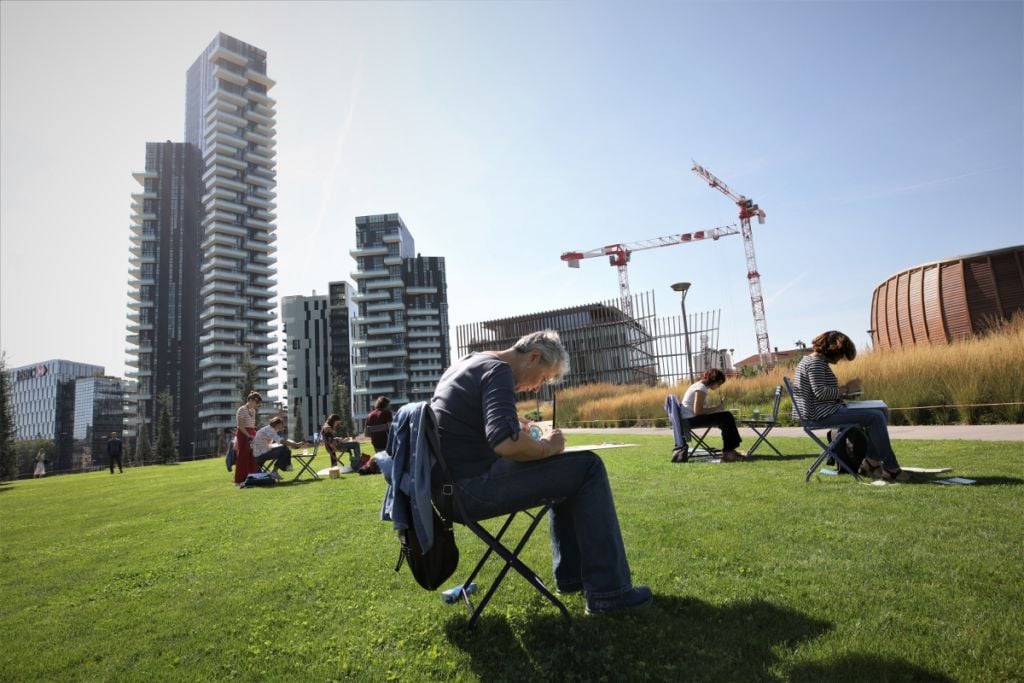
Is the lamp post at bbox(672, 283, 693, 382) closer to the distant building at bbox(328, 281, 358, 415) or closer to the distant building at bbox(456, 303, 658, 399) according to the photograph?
the distant building at bbox(456, 303, 658, 399)

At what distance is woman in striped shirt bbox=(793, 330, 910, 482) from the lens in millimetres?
5051

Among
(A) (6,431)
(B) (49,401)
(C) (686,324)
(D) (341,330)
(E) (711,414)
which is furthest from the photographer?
(B) (49,401)

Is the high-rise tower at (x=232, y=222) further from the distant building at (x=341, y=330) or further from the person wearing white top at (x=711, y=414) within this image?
the person wearing white top at (x=711, y=414)

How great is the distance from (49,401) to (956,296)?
203592 mm

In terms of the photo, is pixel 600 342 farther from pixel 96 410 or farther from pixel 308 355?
pixel 96 410

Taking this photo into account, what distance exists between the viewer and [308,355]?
135 metres

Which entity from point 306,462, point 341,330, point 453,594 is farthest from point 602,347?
point 341,330

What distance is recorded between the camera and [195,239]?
12619cm

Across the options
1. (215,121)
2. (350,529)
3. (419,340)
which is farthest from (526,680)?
(215,121)

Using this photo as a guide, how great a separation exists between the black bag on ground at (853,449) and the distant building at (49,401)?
165 metres

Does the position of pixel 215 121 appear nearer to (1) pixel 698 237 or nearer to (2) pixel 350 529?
(1) pixel 698 237

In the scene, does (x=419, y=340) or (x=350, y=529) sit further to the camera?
(x=419, y=340)

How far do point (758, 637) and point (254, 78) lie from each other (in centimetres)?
15358

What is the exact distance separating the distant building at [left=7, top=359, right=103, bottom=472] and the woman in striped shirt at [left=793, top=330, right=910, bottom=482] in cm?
16502
